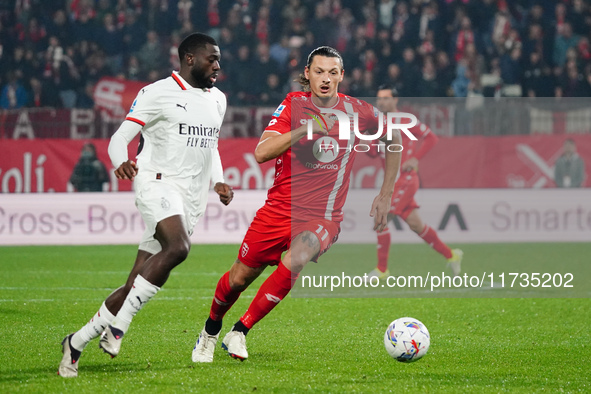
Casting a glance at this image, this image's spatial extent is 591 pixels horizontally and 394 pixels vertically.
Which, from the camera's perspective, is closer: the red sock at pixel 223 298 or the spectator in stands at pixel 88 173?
the red sock at pixel 223 298

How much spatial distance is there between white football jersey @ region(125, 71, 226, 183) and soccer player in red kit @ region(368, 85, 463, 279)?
4.96 meters

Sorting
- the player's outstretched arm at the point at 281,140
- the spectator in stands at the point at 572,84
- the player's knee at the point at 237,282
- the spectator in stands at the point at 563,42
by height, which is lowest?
the player's knee at the point at 237,282

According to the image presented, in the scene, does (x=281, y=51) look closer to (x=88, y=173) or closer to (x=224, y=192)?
(x=88, y=173)

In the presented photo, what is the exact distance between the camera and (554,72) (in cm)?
1797

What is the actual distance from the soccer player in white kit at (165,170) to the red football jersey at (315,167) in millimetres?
399

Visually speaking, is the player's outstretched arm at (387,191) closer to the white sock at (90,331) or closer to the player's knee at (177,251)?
the player's knee at (177,251)

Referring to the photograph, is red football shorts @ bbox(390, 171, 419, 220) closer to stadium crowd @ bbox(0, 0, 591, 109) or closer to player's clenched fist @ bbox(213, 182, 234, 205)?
player's clenched fist @ bbox(213, 182, 234, 205)

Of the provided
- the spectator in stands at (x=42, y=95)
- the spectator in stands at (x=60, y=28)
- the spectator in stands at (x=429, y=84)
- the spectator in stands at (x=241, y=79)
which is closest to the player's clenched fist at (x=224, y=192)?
the spectator in stands at (x=241, y=79)

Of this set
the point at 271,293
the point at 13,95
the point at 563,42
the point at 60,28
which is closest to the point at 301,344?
the point at 271,293

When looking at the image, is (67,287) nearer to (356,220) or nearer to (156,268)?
(156,268)

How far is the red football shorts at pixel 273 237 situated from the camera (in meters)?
5.59

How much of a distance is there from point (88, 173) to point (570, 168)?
27.9 ft

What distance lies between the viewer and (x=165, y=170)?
5465mm

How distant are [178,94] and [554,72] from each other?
14001mm
